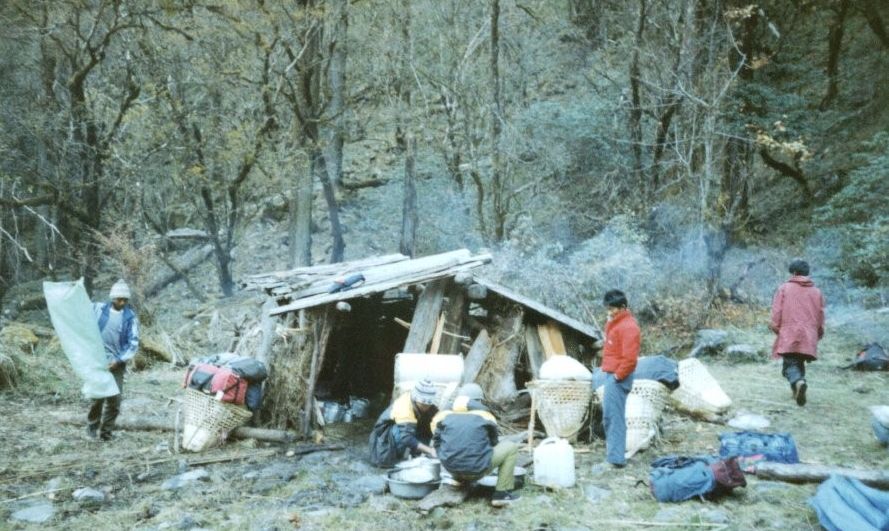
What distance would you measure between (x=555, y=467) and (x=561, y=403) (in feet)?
4.61

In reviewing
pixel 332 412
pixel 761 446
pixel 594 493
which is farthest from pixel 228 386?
pixel 761 446

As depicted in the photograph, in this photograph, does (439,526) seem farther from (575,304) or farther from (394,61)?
(394,61)

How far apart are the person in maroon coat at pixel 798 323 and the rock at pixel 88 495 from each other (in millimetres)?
8055

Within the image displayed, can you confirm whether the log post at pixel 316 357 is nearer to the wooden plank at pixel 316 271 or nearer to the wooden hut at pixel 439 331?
the wooden hut at pixel 439 331

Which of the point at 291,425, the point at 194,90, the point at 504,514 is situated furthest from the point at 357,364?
the point at 194,90

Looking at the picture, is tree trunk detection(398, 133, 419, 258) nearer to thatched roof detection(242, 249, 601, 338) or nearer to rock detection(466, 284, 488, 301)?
thatched roof detection(242, 249, 601, 338)

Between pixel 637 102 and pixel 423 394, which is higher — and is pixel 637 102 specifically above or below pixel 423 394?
above

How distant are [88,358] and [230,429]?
1.90 meters

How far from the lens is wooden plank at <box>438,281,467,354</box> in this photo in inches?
384

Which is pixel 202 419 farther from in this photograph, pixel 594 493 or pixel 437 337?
pixel 594 493

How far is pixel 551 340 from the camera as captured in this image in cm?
988

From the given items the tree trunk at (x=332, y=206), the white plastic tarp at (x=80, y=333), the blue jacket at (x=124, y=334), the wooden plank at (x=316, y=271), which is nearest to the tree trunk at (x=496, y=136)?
the tree trunk at (x=332, y=206)

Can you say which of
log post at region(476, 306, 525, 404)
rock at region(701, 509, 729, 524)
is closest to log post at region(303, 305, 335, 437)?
log post at region(476, 306, 525, 404)

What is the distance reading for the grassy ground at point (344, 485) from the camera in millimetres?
6309
